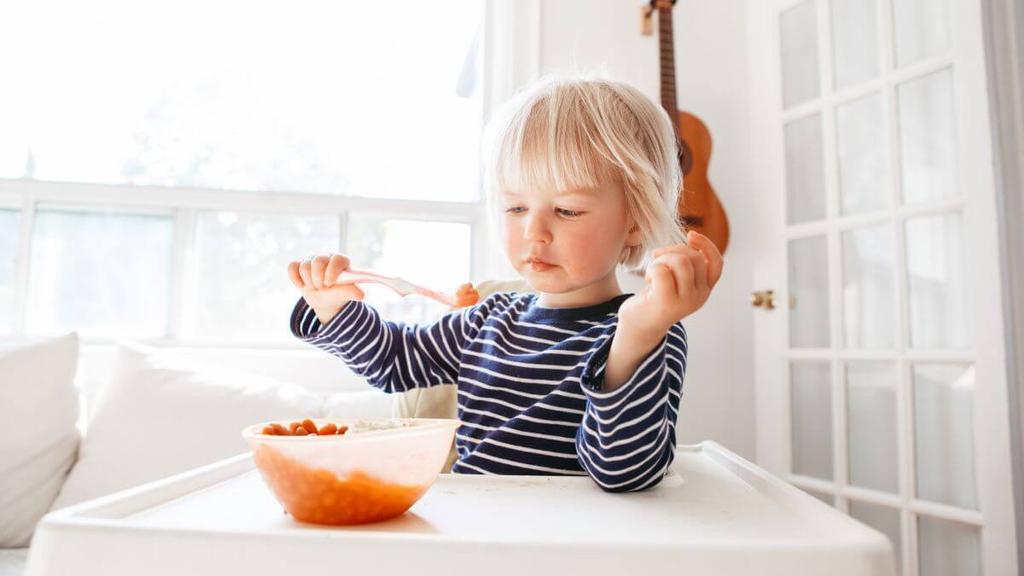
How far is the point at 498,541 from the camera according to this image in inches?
13.8

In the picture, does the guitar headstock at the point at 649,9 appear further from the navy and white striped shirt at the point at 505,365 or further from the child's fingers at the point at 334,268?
the child's fingers at the point at 334,268

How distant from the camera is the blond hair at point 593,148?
2.72 feet

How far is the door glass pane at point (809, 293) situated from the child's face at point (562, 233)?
1.38 metres

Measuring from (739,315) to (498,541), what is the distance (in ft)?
6.89

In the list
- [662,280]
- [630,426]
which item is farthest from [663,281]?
[630,426]

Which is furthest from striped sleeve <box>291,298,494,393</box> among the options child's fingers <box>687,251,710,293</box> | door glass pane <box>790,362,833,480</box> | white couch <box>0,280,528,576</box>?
door glass pane <box>790,362,833,480</box>

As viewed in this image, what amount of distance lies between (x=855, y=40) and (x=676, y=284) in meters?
1.77

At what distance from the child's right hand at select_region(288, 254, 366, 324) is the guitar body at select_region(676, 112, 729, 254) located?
4.83 ft

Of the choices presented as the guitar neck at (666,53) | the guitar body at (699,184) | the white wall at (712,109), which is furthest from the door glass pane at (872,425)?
the guitar neck at (666,53)

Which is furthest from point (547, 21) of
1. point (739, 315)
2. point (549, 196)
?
point (549, 196)

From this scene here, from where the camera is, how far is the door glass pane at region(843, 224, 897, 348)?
70.7 inches

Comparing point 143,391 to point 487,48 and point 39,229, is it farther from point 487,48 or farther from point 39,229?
point 487,48

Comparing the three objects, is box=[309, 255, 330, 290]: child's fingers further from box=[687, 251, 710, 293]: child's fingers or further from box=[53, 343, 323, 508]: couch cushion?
box=[53, 343, 323, 508]: couch cushion

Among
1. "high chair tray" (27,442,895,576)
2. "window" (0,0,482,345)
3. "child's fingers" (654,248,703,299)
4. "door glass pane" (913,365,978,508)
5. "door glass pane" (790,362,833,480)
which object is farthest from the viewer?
"window" (0,0,482,345)
